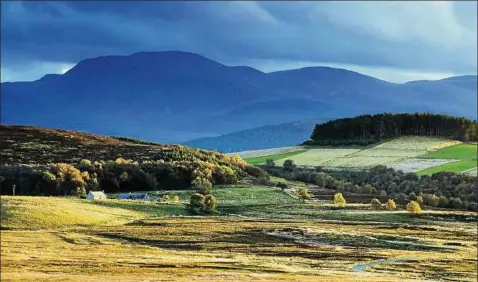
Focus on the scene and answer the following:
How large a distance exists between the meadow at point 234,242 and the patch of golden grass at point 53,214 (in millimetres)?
219

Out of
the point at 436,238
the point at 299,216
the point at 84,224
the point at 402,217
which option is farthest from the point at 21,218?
the point at 402,217

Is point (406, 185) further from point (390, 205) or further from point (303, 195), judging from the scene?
point (303, 195)

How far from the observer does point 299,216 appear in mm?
141250

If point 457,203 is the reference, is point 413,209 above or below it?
below

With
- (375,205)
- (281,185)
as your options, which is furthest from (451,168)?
(281,185)

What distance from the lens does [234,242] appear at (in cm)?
10719

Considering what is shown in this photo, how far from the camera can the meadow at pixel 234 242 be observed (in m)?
76.2

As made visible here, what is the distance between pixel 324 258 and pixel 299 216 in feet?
143

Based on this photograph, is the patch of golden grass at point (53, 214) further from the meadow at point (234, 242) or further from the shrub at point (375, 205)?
the shrub at point (375, 205)

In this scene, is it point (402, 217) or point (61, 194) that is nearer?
point (402, 217)

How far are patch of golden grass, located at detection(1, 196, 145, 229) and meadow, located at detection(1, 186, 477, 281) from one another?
0.72 ft

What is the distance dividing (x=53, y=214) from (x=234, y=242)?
28312 millimetres

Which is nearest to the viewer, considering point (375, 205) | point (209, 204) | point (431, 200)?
point (209, 204)

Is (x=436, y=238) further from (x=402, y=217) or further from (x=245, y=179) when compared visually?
(x=245, y=179)
